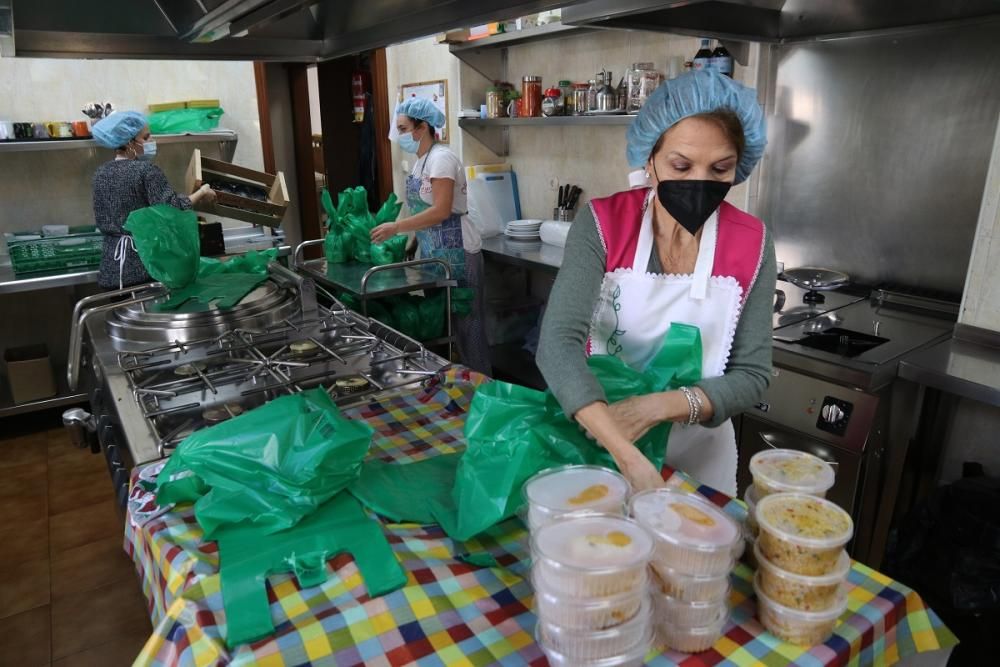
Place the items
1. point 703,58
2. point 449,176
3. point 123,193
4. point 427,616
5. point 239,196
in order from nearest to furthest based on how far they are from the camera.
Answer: point 427,616 → point 703,58 → point 239,196 → point 123,193 → point 449,176

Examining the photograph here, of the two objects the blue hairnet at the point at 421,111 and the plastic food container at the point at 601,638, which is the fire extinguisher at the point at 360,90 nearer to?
the blue hairnet at the point at 421,111

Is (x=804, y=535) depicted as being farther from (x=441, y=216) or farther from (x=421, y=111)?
(x=421, y=111)

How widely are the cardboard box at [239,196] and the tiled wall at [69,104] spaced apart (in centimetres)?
133

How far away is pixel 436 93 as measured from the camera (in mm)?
4383

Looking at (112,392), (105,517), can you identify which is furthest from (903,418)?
(105,517)

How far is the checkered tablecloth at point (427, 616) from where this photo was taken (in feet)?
2.81

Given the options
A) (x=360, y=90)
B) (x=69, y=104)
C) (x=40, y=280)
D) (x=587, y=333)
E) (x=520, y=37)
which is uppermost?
(x=520, y=37)

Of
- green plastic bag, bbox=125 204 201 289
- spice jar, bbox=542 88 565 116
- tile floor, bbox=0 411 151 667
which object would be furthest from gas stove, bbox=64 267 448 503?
spice jar, bbox=542 88 565 116

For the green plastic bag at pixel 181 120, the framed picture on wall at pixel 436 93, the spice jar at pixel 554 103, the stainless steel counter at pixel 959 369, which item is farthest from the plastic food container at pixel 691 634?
the green plastic bag at pixel 181 120

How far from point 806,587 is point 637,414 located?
0.42 meters

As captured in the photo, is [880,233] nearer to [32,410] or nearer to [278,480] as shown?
[278,480]

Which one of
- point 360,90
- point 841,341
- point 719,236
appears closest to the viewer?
point 719,236

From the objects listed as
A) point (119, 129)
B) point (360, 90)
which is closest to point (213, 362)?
point (119, 129)

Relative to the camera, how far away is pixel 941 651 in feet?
3.37
